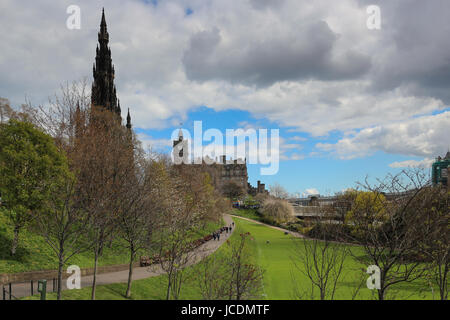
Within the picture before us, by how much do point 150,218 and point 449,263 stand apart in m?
18.0

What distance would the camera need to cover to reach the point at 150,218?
24.2 meters

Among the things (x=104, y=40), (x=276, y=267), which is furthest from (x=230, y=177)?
(x=276, y=267)

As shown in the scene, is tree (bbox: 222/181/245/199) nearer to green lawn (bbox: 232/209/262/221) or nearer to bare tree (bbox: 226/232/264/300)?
green lawn (bbox: 232/209/262/221)

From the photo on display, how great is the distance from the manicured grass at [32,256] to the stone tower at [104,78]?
38666 mm

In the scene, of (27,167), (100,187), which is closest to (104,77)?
(27,167)

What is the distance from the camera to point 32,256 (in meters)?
22.8

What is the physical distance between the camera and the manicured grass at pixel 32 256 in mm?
21381

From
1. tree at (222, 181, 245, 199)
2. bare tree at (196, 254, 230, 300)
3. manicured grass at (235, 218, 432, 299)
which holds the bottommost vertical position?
manicured grass at (235, 218, 432, 299)

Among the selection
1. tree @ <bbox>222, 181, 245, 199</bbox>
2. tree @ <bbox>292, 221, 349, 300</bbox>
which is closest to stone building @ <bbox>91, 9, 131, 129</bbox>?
tree @ <bbox>292, 221, 349, 300</bbox>

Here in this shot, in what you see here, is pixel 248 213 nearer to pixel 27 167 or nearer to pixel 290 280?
pixel 290 280

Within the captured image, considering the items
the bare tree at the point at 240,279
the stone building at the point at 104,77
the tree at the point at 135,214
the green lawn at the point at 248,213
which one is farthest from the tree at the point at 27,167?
the green lawn at the point at 248,213

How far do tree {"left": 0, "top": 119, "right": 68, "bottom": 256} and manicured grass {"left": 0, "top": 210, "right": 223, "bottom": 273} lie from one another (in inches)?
94.2

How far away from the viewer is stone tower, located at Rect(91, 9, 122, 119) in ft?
204
